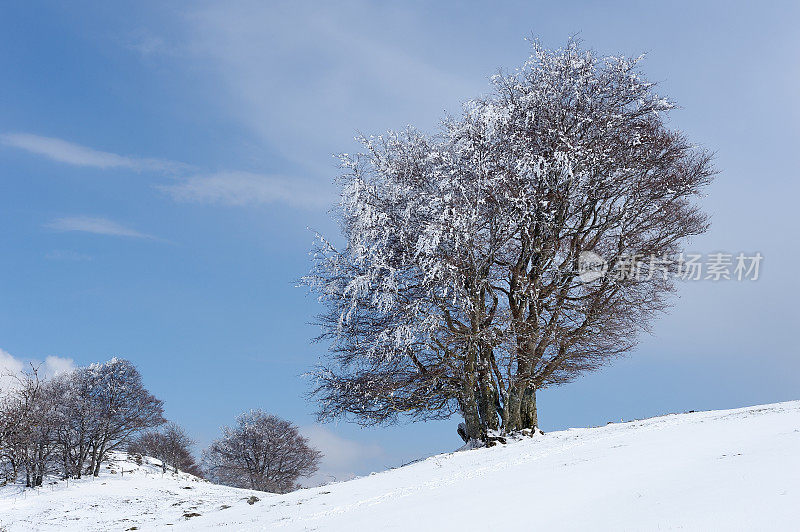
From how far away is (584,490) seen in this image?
684 centimetres

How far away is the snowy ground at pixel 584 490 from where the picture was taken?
217 inches

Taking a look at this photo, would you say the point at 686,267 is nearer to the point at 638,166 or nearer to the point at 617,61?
the point at 638,166

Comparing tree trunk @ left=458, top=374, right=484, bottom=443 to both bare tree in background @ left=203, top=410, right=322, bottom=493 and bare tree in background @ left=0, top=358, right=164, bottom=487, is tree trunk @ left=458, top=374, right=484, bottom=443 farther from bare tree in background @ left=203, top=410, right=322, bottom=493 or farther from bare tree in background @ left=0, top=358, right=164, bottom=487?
bare tree in background @ left=203, top=410, right=322, bottom=493

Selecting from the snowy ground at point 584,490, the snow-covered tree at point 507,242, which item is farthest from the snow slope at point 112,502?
the snow-covered tree at point 507,242

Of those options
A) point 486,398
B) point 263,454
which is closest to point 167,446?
point 263,454

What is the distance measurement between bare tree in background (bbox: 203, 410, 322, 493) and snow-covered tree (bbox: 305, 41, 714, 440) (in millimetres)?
24845

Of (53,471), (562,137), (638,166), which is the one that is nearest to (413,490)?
(562,137)

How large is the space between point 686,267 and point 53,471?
25497 millimetres

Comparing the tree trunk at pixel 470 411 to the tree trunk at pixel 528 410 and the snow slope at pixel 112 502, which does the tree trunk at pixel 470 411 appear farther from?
the snow slope at pixel 112 502

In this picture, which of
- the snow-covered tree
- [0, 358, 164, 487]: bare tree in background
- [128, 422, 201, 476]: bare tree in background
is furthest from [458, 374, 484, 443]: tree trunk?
[128, 422, 201, 476]: bare tree in background

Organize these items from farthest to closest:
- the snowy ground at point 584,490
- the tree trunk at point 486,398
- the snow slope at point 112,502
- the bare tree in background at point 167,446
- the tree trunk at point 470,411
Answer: the bare tree in background at point 167,446 → the tree trunk at point 486,398 → the tree trunk at point 470,411 → the snow slope at point 112,502 → the snowy ground at point 584,490

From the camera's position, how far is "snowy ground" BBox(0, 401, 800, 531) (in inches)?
217

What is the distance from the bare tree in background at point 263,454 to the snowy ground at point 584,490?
25361mm

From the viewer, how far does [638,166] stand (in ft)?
51.9
